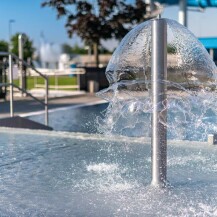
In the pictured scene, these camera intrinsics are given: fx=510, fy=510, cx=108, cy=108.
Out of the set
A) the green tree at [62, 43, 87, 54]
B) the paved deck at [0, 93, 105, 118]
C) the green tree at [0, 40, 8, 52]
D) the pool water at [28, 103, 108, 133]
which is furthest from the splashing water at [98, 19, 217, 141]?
the green tree at [62, 43, 87, 54]

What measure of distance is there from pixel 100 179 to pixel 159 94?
118cm

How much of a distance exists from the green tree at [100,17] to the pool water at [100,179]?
16898 mm

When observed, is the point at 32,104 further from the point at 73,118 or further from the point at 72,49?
the point at 72,49

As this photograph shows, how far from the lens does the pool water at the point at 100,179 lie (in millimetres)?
3920

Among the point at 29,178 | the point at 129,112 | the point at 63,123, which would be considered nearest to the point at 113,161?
the point at 129,112

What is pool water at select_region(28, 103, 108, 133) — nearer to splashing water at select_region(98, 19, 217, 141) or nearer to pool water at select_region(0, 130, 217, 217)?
pool water at select_region(0, 130, 217, 217)

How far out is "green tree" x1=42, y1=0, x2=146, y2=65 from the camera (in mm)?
23906

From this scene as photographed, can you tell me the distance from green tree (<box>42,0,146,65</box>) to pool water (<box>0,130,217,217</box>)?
16.9 meters

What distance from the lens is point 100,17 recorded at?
24172 mm

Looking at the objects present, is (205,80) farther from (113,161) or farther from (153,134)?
(113,161)

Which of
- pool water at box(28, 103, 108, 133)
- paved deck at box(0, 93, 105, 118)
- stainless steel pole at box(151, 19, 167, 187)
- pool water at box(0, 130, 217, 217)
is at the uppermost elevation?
stainless steel pole at box(151, 19, 167, 187)

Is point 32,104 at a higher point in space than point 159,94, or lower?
lower

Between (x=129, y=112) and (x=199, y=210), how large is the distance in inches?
87.4

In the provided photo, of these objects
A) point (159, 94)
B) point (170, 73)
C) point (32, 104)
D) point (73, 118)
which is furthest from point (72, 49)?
point (159, 94)
